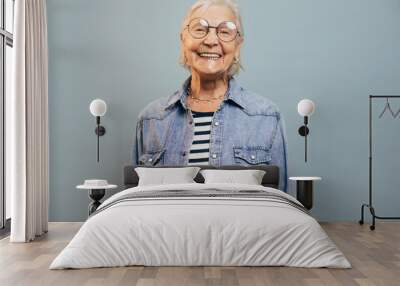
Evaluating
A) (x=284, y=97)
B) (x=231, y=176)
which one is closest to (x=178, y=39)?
(x=284, y=97)

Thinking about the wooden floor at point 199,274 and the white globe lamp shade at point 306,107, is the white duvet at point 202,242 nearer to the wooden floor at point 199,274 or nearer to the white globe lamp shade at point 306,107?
the wooden floor at point 199,274

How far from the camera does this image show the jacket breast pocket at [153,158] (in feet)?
23.3

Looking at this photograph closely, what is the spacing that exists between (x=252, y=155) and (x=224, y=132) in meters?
0.45

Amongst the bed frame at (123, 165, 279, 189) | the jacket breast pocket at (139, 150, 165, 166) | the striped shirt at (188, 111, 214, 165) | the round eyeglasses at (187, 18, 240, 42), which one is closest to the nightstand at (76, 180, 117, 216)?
the bed frame at (123, 165, 279, 189)

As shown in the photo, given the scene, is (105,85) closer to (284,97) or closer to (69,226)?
(69,226)

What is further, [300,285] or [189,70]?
[189,70]

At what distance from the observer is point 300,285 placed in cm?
386

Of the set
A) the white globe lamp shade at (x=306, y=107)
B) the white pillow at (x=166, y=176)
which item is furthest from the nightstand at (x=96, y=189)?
the white globe lamp shade at (x=306, y=107)

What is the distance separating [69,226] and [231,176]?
208 cm

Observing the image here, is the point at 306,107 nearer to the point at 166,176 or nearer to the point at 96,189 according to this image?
the point at 166,176

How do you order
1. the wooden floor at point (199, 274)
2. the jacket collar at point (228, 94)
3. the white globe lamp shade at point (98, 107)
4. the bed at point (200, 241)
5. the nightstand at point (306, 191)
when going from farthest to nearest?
1. the jacket collar at point (228, 94)
2. the white globe lamp shade at point (98, 107)
3. the nightstand at point (306, 191)
4. the bed at point (200, 241)
5. the wooden floor at point (199, 274)

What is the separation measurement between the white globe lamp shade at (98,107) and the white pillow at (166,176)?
3.03ft

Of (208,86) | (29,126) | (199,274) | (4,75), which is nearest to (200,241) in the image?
(199,274)

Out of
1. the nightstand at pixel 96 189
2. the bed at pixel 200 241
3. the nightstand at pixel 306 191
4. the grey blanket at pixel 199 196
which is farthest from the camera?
the nightstand at pixel 306 191
